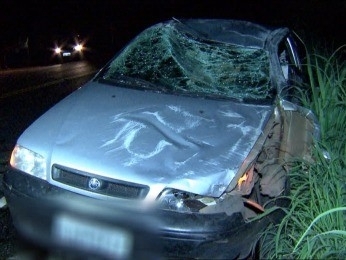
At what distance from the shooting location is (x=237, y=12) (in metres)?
22.9

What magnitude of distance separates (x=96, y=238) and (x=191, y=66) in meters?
2.08

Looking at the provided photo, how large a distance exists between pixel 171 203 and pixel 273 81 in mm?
1744

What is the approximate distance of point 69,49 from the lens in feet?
49.2

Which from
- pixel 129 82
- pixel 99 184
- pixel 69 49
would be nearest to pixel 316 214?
pixel 99 184

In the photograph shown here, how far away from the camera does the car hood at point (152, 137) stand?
2994 millimetres

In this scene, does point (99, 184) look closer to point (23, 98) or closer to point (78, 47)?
point (23, 98)

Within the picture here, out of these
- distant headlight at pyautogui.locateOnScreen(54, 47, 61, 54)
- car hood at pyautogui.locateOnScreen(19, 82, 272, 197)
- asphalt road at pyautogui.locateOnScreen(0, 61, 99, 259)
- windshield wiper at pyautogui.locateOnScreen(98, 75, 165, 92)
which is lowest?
distant headlight at pyautogui.locateOnScreen(54, 47, 61, 54)

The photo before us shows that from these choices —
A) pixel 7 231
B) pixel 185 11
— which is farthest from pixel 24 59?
pixel 185 11

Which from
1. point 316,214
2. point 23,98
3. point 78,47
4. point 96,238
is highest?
point 96,238

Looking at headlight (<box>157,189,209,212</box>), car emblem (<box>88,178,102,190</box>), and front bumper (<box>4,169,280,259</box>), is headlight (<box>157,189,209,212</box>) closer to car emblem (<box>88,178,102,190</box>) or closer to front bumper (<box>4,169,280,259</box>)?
front bumper (<box>4,169,280,259</box>)

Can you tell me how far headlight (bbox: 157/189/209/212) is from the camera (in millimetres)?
2922

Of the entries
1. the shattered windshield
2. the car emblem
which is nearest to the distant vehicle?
the shattered windshield

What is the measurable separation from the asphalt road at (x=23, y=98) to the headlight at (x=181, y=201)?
0.86m

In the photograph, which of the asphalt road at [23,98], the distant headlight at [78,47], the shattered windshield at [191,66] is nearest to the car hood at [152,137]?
the shattered windshield at [191,66]
